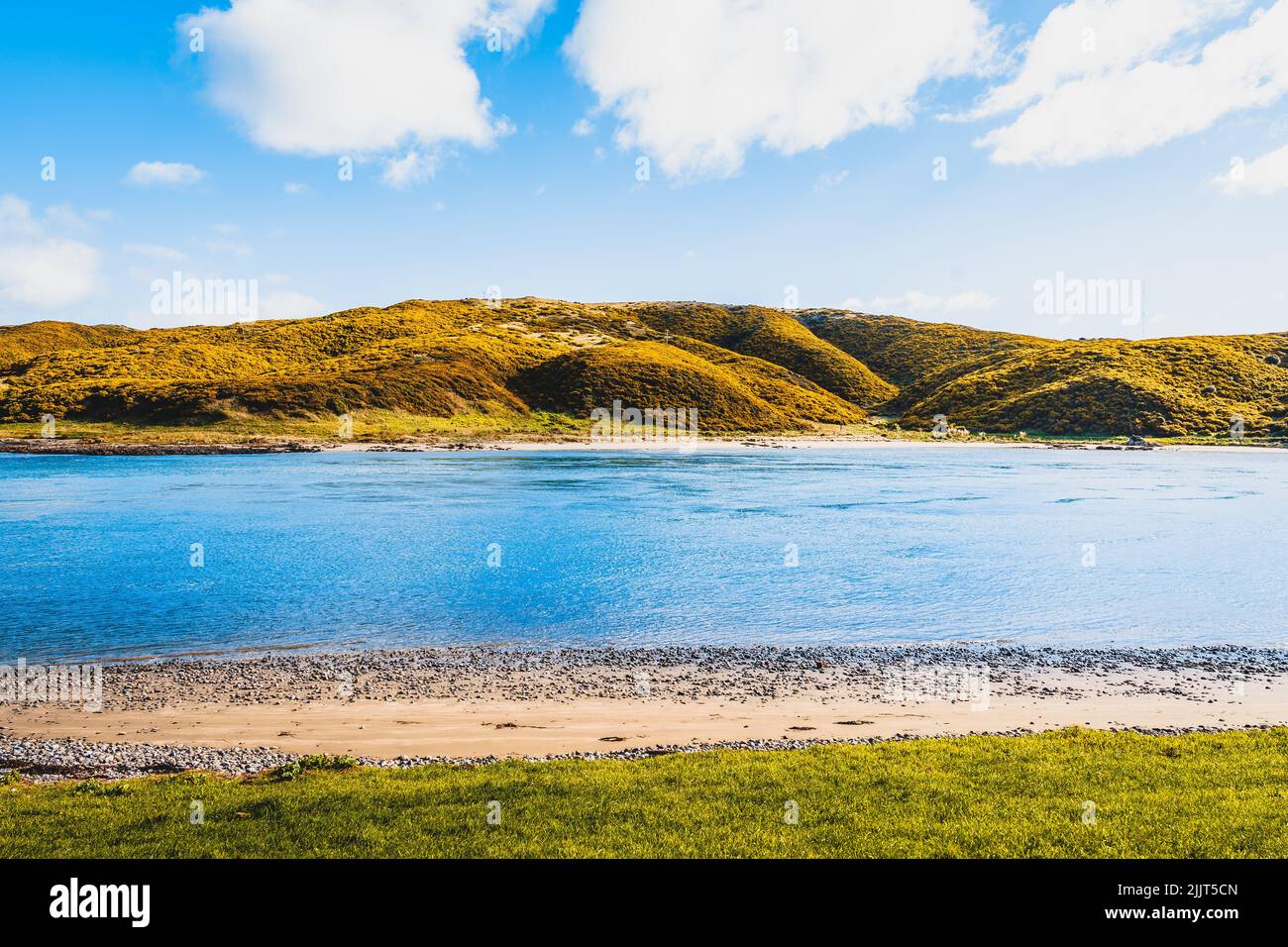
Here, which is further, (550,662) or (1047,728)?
(550,662)

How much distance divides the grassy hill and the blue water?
5821 centimetres

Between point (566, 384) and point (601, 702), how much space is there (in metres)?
132

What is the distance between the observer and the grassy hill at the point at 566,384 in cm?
12250

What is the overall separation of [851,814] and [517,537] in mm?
31546

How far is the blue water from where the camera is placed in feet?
73.3

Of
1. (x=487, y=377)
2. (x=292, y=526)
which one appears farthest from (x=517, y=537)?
(x=487, y=377)

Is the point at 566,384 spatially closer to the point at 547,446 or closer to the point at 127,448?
the point at 547,446

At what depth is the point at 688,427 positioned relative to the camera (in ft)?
447

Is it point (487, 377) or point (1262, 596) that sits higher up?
point (487, 377)

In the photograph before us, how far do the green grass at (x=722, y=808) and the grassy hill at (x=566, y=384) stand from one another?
4584 inches

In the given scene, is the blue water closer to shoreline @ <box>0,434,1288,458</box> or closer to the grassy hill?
shoreline @ <box>0,434,1288,458</box>

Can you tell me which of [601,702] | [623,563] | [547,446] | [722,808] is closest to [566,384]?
[547,446]

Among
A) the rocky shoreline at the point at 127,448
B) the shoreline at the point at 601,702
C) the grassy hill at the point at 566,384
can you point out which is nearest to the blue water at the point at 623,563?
the shoreline at the point at 601,702

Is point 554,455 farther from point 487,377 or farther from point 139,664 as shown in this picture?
point 139,664
